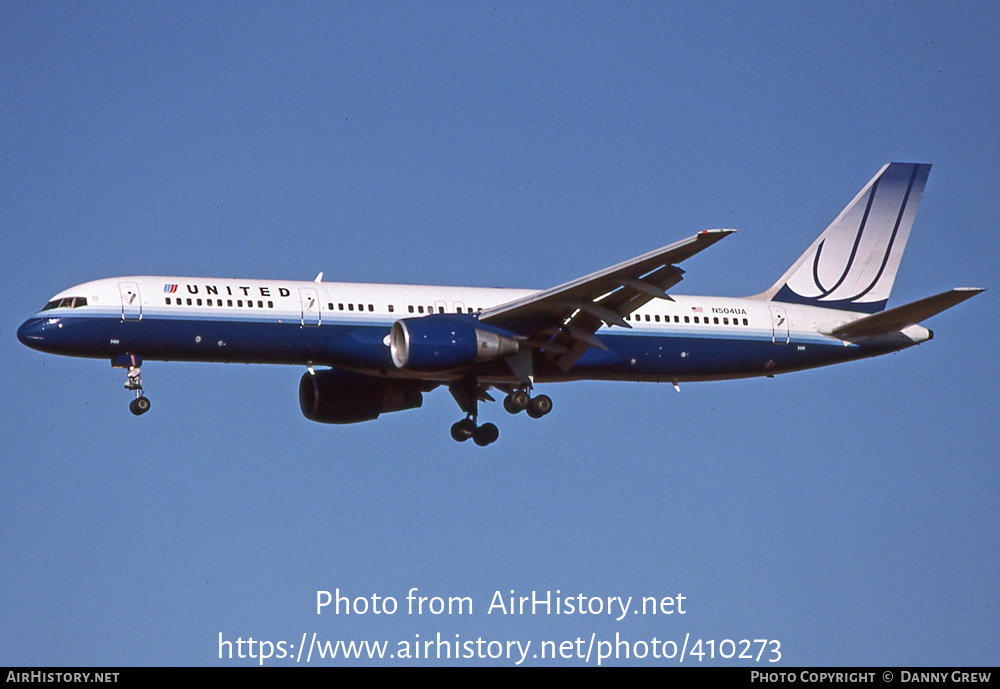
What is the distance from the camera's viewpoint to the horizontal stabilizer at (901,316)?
4866cm

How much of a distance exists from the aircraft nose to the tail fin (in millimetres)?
24898

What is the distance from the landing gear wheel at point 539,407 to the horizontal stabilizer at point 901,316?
10.4 meters

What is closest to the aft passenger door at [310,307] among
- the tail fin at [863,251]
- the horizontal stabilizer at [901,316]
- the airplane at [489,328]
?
the airplane at [489,328]

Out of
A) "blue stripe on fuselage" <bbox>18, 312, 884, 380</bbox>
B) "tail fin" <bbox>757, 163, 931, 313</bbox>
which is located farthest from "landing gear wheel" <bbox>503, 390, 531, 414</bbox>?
"tail fin" <bbox>757, 163, 931, 313</bbox>

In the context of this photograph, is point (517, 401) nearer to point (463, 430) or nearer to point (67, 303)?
point (463, 430)

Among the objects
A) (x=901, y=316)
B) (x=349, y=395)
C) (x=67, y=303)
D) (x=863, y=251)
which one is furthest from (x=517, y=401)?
(x=863, y=251)

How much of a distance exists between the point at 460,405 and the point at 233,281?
9086mm

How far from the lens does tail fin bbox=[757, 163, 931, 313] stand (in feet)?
188

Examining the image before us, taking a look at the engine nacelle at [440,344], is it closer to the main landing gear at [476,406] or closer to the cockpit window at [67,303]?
the main landing gear at [476,406]

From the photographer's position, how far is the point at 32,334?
156 ft

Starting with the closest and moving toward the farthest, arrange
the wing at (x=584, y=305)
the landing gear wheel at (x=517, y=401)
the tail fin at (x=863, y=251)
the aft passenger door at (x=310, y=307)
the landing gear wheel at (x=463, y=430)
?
the wing at (x=584, y=305), the aft passenger door at (x=310, y=307), the landing gear wheel at (x=517, y=401), the landing gear wheel at (x=463, y=430), the tail fin at (x=863, y=251)

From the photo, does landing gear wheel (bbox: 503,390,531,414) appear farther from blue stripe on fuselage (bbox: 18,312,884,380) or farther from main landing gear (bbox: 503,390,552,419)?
blue stripe on fuselage (bbox: 18,312,884,380)

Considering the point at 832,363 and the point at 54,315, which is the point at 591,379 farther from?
the point at 54,315
